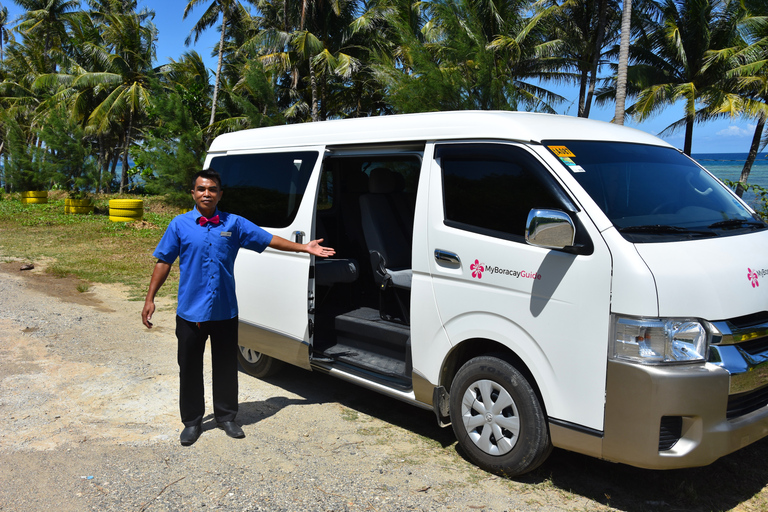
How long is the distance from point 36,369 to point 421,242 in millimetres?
4114

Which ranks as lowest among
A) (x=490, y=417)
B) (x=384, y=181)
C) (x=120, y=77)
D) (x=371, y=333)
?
(x=490, y=417)

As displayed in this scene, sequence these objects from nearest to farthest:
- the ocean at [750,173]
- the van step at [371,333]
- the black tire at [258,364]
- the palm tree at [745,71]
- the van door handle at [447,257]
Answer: the van door handle at [447,257] < the van step at [371,333] < the black tire at [258,364] < the palm tree at [745,71] < the ocean at [750,173]

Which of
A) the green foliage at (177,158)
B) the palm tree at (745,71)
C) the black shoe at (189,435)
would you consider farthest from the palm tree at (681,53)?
the black shoe at (189,435)

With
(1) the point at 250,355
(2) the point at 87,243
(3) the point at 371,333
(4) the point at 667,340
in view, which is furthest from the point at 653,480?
(2) the point at 87,243

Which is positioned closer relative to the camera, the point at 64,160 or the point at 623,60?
the point at 623,60

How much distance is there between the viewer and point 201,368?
4840 millimetres

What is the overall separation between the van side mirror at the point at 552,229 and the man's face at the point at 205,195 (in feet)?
7.34

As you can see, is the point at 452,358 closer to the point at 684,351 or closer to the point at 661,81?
the point at 684,351

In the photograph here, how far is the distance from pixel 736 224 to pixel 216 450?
145 inches

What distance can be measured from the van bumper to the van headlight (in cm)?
5

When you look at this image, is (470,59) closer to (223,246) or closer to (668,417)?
(223,246)

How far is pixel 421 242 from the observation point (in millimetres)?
4469

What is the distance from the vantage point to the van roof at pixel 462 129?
13.6ft

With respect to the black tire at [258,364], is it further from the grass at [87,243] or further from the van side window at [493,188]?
the grass at [87,243]
